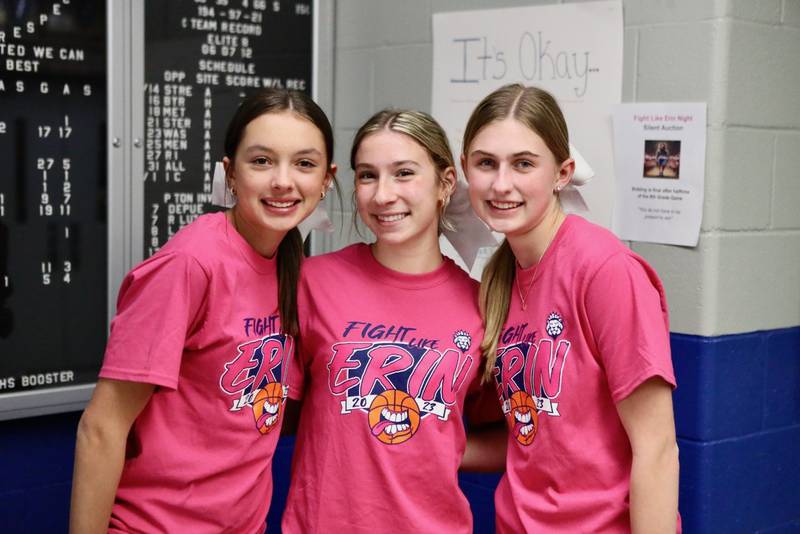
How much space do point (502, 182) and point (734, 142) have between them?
2.52 ft

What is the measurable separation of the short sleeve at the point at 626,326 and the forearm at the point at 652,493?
11 centimetres

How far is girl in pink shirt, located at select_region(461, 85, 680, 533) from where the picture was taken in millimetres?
1575

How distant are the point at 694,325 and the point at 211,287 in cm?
111

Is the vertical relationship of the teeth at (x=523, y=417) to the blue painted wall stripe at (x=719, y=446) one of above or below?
above

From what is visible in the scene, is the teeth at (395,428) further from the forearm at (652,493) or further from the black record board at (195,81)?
the black record board at (195,81)

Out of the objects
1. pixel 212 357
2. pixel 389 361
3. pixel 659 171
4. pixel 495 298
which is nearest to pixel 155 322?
pixel 212 357

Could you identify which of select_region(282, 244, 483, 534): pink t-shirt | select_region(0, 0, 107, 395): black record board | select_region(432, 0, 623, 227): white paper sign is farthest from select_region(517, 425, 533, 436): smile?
A: select_region(0, 0, 107, 395): black record board

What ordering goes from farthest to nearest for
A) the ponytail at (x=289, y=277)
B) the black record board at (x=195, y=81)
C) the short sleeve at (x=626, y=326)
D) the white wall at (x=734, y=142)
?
1. the black record board at (x=195, y=81)
2. the white wall at (x=734, y=142)
3. the ponytail at (x=289, y=277)
4. the short sleeve at (x=626, y=326)

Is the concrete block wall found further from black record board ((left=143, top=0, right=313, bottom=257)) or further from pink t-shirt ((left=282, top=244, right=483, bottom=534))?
black record board ((left=143, top=0, right=313, bottom=257))

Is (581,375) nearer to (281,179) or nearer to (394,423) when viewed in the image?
(394,423)

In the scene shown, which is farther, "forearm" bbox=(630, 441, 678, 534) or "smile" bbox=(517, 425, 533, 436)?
"smile" bbox=(517, 425, 533, 436)

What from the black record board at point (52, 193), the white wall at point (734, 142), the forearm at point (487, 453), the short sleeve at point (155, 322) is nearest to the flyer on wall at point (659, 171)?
the white wall at point (734, 142)

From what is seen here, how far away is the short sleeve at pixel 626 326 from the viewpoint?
61.1 inches

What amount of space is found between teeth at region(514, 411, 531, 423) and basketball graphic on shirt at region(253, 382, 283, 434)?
412 mm
